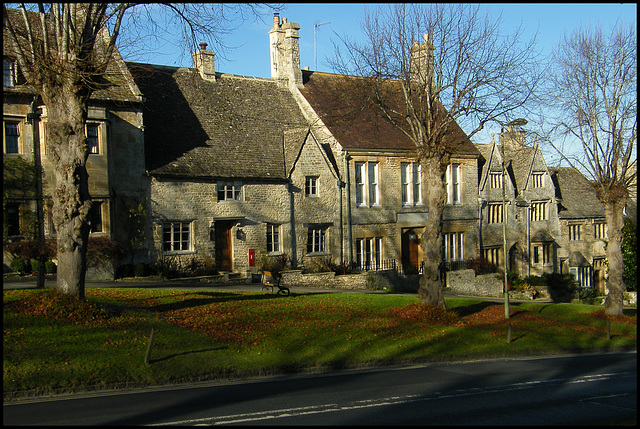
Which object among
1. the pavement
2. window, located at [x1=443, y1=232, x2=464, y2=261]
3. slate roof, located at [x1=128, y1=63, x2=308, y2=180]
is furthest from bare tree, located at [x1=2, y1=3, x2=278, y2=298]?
window, located at [x1=443, y1=232, x2=464, y2=261]

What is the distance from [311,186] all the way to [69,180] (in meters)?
21.2

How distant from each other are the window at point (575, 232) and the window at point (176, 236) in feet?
100

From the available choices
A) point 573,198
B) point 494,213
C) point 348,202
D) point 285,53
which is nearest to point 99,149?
point 348,202

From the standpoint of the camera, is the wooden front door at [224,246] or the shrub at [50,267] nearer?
the shrub at [50,267]

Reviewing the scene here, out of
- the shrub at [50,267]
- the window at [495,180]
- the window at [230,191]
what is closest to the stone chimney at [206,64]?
the window at [230,191]

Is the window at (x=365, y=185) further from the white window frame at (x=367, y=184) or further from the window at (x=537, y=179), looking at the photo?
the window at (x=537, y=179)

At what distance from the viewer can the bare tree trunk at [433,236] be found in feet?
74.6

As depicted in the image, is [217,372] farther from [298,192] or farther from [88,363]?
[298,192]

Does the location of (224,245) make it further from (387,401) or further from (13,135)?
(387,401)

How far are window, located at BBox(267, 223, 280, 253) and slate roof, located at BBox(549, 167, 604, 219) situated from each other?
2411 cm

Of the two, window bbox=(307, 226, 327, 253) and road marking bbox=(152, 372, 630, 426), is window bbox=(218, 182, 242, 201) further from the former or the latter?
road marking bbox=(152, 372, 630, 426)

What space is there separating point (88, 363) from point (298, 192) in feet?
75.3

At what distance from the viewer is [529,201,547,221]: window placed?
158 ft

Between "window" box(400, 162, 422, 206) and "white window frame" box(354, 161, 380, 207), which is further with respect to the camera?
"window" box(400, 162, 422, 206)
